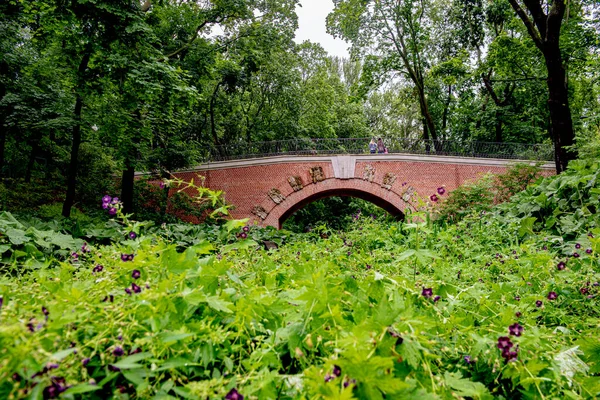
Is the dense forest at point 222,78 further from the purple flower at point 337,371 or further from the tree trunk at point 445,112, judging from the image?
the purple flower at point 337,371

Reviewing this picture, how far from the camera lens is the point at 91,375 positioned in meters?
0.79

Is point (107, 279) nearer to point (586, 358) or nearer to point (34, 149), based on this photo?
point (586, 358)

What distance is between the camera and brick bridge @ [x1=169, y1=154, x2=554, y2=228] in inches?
621

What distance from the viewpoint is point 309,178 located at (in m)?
15.9

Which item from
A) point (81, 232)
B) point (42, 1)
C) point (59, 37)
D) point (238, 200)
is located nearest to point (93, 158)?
point (238, 200)

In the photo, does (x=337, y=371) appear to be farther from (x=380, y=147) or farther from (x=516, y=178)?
(x=380, y=147)

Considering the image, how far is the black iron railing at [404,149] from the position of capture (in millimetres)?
16828

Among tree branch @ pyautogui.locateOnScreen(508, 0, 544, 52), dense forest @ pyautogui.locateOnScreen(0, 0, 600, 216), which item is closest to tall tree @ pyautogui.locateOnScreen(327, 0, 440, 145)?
dense forest @ pyautogui.locateOnScreen(0, 0, 600, 216)

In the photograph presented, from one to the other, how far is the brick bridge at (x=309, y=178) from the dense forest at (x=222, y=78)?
6.53 feet

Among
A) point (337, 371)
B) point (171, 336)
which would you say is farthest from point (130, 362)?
point (337, 371)

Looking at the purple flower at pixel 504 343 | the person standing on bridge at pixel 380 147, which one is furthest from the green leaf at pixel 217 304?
the person standing on bridge at pixel 380 147

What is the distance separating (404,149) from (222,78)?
856 centimetres

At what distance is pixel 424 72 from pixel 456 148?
4.48 meters

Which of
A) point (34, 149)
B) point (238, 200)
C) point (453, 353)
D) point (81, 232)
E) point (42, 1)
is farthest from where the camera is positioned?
point (238, 200)
